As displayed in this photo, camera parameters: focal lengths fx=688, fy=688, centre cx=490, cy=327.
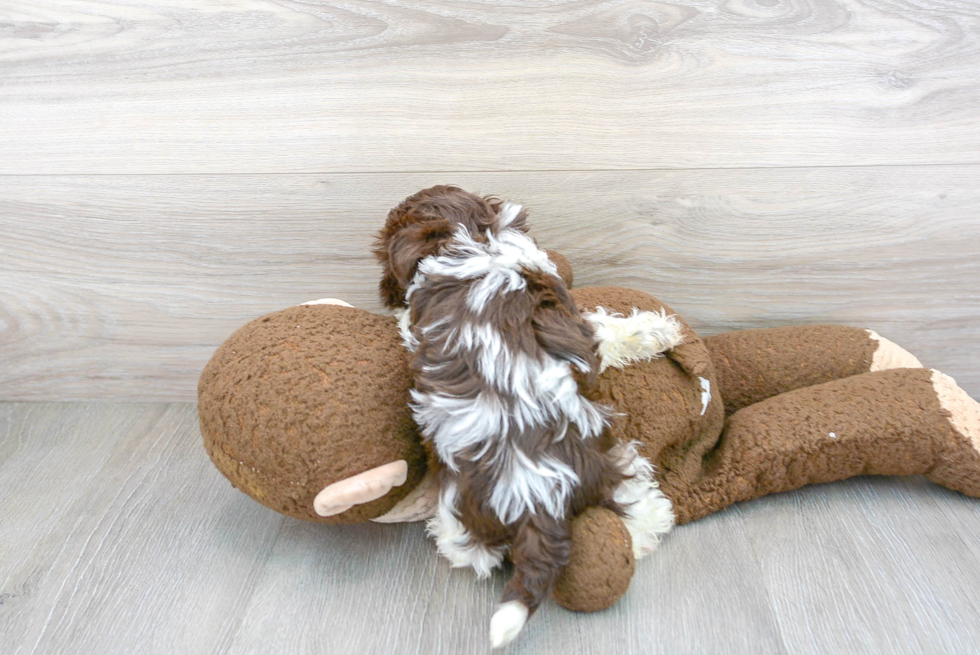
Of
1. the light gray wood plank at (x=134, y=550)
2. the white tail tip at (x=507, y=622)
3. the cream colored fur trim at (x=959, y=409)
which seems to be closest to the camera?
the white tail tip at (x=507, y=622)

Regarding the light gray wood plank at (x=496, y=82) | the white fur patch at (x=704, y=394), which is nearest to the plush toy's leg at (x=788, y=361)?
the white fur patch at (x=704, y=394)

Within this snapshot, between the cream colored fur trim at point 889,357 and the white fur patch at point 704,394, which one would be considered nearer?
the white fur patch at point 704,394

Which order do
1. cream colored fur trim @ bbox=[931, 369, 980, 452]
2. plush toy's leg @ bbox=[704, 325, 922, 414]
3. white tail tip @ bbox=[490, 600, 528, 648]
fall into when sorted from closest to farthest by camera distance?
white tail tip @ bbox=[490, 600, 528, 648] → cream colored fur trim @ bbox=[931, 369, 980, 452] → plush toy's leg @ bbox=[704, 325, 922, 414]

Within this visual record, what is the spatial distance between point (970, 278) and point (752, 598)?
0.61 meters

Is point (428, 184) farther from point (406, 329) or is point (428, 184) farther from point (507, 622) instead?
point (507, 622)

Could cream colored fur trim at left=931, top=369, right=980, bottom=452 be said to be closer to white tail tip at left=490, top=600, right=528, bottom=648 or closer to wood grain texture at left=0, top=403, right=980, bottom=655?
wood grain texture at left=0, top=403, right=980, bottom=655

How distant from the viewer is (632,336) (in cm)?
77

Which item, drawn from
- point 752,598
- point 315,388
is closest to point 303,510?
point 315,388

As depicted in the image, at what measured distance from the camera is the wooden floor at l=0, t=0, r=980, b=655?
777 mm

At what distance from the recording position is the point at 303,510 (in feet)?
2.43

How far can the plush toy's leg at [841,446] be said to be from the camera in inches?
32.2

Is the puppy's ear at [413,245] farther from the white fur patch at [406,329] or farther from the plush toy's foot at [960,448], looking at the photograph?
the plush toy's foot at [960,448]

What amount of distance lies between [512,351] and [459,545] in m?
0.23

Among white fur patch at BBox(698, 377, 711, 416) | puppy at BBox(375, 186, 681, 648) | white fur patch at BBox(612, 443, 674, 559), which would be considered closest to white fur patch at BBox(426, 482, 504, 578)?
puppy at BBox(375, 186, 681, 648)
